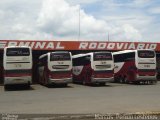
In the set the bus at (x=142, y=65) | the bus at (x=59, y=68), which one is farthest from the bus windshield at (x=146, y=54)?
the bus at (x=59, y=68)

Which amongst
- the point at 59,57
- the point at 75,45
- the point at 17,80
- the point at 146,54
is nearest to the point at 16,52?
the point at 17,80

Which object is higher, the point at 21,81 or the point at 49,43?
the point at 49,43

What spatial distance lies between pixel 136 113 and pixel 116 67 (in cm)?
2749

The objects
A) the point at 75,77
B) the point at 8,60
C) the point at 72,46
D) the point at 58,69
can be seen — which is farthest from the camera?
the point at 72,46

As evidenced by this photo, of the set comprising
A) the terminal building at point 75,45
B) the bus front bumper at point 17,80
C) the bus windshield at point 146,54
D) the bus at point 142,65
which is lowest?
the bus front bumper at point 17,80

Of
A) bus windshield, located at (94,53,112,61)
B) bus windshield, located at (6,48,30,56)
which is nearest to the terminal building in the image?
bus windshield, located at (94,53,112,61)

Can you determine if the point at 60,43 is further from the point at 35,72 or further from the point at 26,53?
the point at 26,53

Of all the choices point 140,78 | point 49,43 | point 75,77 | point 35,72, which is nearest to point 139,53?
point 140,78

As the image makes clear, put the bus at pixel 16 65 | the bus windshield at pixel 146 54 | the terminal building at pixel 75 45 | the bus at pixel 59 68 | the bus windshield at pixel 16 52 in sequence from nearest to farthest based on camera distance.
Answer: the bus at pixel 16 65 → the bus windshield at pixel 16 52 → the bus at pixel 59 68 → the bus windshield at pixel 146 54 → the terminal building at pixel 75 45

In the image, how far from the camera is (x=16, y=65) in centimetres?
2994

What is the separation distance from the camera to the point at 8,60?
98.3 ft

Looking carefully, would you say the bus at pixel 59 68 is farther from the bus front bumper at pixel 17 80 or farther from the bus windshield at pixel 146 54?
the bus windshield at pixel 146 54

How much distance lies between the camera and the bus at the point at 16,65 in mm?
29922

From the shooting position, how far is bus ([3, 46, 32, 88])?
29922 millimetres
